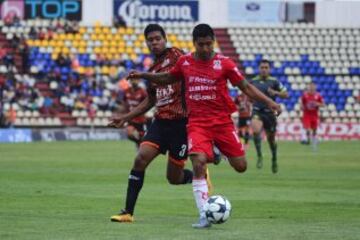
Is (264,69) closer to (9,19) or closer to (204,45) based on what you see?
(204,45)

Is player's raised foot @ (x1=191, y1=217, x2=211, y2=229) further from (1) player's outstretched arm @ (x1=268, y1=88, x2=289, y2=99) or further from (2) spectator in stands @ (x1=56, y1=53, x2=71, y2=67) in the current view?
(2) spectator in stands @ (x1=56, y1=53, x2=71, y2=67)

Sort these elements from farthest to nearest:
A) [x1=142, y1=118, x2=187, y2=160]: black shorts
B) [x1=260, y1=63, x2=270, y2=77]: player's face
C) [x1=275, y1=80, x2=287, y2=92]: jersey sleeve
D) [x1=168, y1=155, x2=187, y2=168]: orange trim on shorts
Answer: [x1=260, y1=63, x2=270, y2=77]: player's face
[x1=275, y1=80, x2=287, y2=92]: jersey sleeve
[x1=168, y1=155, x2=187, y2=168]: orange trim on shorts
[x1=142, y1=118, x2=187, y2=160]: black shorts

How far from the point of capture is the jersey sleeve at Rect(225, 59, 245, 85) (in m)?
12.2

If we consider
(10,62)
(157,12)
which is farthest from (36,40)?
(157,12)

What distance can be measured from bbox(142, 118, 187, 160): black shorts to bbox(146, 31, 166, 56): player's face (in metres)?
0.93

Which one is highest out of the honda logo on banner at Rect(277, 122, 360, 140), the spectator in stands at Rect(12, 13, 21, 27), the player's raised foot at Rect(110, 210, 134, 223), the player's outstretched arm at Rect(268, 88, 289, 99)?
the player's raised foot at Rect(110, 210, 134, 223)

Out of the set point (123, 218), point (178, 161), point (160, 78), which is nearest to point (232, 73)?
point (160, 78)

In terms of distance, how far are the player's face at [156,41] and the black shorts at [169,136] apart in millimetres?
931

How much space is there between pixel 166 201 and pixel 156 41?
349 centimetres

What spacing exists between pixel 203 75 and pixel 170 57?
1283 mm

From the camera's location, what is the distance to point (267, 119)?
2525cm

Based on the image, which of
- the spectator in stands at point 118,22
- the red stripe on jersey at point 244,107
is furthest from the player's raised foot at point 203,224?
the spectator in stands at point 118,22

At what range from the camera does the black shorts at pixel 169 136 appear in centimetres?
1325

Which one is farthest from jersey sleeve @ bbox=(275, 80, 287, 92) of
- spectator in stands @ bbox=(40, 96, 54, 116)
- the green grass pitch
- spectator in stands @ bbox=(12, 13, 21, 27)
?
spectator in stands @ bbox=(12, 13, 21, 27)
